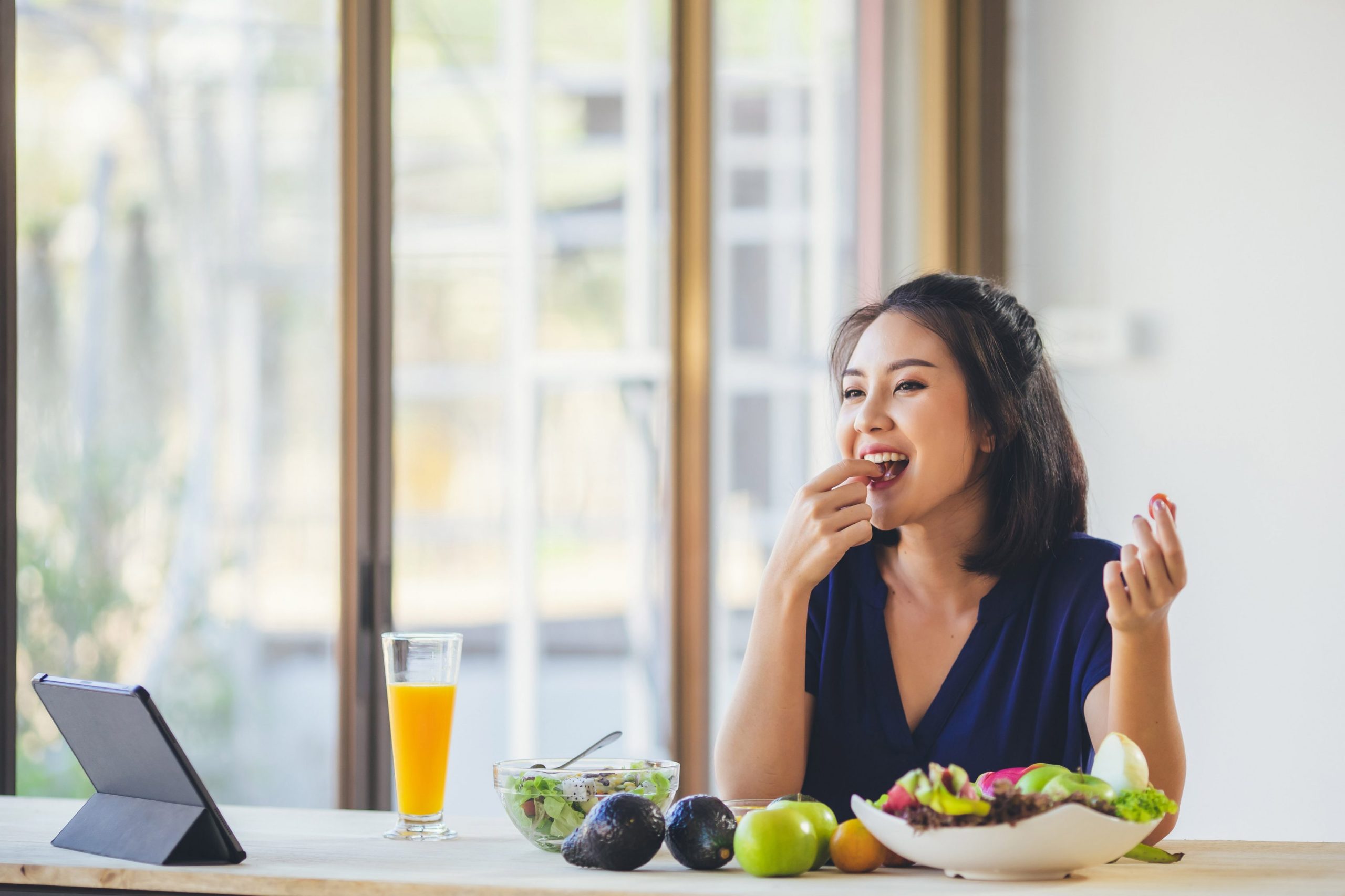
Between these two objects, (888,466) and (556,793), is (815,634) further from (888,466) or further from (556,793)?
(556,793)

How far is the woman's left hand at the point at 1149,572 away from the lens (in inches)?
47.5

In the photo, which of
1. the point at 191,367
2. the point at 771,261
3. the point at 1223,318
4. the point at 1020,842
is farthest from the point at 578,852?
the point at 1223,318

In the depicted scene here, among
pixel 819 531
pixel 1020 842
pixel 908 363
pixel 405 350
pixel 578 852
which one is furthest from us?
pixel 405 350

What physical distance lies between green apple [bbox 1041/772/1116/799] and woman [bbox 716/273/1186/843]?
37cm

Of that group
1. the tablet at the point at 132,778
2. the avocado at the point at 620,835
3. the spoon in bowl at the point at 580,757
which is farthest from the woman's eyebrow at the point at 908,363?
the tablet at the point at 132,778

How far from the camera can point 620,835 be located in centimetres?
110

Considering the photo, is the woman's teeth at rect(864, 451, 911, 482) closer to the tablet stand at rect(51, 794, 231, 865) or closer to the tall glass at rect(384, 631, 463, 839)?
the tall glass at rect(384, 631, 463, 839)

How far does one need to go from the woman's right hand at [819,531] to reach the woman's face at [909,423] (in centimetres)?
6

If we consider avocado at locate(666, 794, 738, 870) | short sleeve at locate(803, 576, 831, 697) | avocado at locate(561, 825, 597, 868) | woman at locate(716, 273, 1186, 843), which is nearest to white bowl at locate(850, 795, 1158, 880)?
avocado at locate(666, 794, 738, 870)

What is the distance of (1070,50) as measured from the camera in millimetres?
2881

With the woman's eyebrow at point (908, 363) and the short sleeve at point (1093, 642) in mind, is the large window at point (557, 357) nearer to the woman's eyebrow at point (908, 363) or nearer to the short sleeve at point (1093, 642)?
the woman's eyebrow at point (908, 363)

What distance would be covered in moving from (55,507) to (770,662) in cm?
149

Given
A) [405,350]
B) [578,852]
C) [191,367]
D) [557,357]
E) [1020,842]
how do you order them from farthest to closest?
[557,357] → [405,350] → [191,367] → [578,852] → [1020,842]

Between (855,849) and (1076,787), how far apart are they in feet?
0.63
